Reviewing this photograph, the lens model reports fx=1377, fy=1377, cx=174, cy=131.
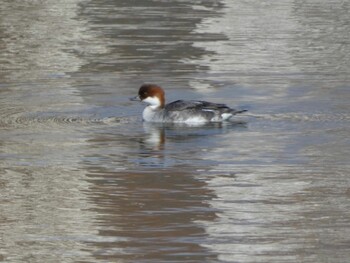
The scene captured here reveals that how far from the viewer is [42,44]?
23.5m

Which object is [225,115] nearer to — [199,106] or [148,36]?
[199,106]

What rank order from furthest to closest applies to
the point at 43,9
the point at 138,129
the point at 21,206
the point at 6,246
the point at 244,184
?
the point at 43,9
the point at 138,129
the point at 244,184
the point at 21,206
the point at 6,246

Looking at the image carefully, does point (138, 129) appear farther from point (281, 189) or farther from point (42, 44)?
point (42, 44)

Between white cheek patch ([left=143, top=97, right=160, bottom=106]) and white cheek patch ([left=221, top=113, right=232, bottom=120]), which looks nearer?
white cheek patch ([left=221, top=113, right=232, bottom=120])

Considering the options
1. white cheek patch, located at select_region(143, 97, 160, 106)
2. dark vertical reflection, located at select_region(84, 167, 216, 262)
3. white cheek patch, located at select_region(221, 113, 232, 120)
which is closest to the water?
dark vertical reflection, located at select_region(84, 167, 216, 262)

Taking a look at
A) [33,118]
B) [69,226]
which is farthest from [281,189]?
[33,118]

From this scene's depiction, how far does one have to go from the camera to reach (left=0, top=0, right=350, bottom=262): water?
10586mm

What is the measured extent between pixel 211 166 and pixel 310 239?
310 centimetres

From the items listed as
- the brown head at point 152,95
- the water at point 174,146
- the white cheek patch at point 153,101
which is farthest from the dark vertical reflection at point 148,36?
the white cheek patch at point 153,101

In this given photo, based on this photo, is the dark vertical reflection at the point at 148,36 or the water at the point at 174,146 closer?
the water at the point at 174,146

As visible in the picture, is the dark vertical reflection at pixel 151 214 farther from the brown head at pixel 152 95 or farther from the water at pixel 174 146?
the brown head at pixel 152 95

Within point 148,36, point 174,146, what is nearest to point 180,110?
point 174,146

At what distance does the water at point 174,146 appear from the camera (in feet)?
34.7

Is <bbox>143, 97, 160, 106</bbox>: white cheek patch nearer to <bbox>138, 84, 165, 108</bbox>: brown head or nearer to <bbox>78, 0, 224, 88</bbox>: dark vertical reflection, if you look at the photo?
<bbox>138, 84, 165, 108</bbox>: brown head
